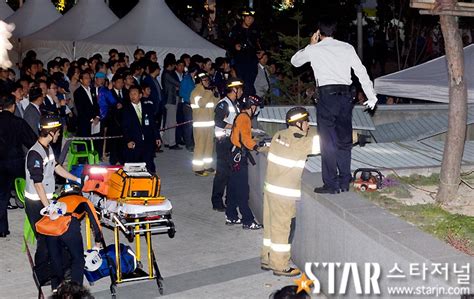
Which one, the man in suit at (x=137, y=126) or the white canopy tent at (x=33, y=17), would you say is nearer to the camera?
the man in suit at (x=137, y=126)

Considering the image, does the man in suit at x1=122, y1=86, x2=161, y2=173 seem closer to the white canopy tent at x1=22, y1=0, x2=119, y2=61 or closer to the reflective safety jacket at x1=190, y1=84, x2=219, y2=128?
the reflective safety jacket at x1=190, y1=84, x2=219, y2=128

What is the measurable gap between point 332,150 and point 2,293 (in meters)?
3.85

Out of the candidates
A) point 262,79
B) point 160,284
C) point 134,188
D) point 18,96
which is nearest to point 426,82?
point 134,188

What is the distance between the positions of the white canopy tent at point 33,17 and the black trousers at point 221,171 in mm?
18776

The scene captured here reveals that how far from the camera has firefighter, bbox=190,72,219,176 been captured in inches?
593

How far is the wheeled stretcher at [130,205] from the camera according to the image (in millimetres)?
8922

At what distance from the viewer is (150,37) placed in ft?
76.0

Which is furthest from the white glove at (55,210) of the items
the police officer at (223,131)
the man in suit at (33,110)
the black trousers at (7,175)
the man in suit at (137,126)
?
the man in suit at (137,126)

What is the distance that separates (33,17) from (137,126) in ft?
62.0

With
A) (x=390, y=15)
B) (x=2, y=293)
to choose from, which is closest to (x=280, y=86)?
(x=2, y=293)

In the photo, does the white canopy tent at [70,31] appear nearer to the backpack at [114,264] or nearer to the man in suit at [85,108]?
the man in suit at [85,108]

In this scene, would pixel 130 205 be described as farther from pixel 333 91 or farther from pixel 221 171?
pixel 221 171

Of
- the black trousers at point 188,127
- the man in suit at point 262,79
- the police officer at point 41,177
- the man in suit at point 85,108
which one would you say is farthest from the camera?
the man in suit at point 262,79


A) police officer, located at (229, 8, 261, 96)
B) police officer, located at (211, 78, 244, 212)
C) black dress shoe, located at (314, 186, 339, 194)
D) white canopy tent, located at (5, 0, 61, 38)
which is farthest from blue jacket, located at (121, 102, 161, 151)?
white canopy tent, located at (5, 0, 61, 38)
